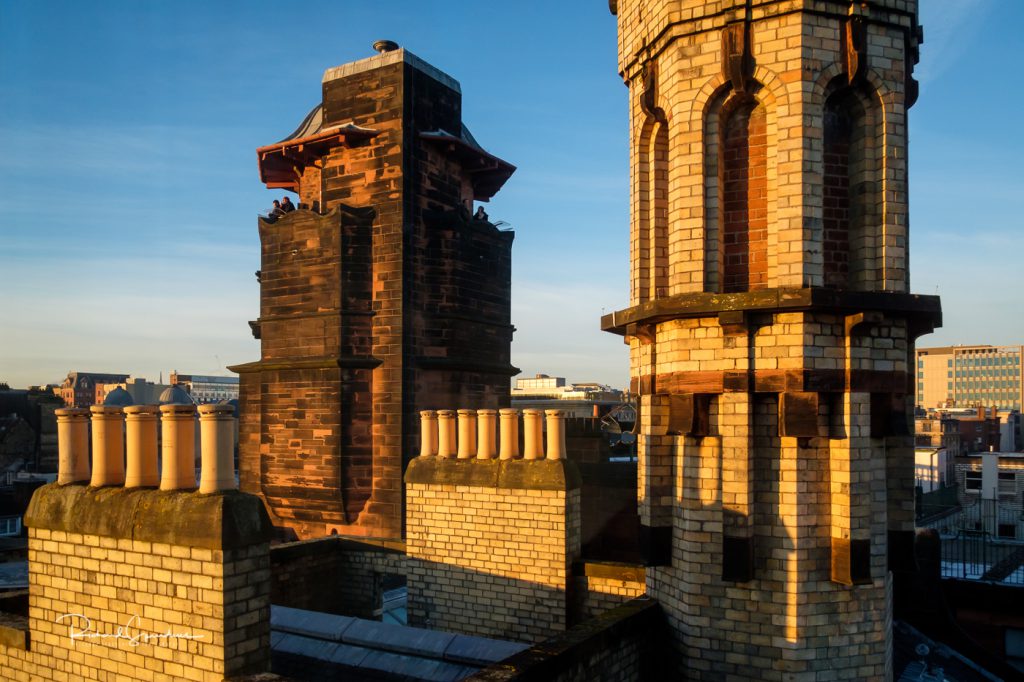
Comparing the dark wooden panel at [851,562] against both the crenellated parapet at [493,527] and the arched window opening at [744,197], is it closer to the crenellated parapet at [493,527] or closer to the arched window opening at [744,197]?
the arched window opening at [744,197]

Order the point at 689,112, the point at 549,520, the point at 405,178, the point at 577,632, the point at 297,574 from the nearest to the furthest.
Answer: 1. the point at 577,632
2. the point at 689,112
3. the point at 549,520
4. the point at 297,574
5. the point at 405,178

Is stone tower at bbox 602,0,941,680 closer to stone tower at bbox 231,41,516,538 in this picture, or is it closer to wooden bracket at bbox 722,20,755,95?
wooden bracket at bbox 722,20,755,95

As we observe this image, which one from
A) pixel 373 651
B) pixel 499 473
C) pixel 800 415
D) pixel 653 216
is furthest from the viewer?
pixel 499 473

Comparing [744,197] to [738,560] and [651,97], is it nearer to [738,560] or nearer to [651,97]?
[651,97]

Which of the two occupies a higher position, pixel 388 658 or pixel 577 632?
pixel 577 632

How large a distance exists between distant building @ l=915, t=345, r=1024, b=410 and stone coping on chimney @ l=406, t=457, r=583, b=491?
120 meters

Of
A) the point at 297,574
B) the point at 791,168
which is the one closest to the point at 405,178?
the point at 297,574

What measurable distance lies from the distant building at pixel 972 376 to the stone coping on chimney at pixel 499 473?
11961cm

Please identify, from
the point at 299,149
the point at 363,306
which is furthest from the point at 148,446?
the point at 299,149

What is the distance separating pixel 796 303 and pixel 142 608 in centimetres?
778

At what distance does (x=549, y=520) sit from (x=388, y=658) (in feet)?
10.2

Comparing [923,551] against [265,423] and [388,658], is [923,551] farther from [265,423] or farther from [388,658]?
[265,423]

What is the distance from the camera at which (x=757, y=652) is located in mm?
9031

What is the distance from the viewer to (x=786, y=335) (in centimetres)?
905
